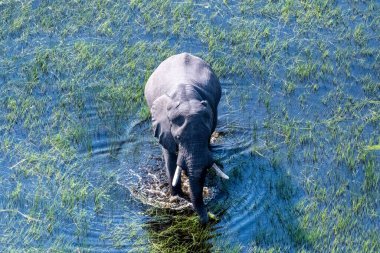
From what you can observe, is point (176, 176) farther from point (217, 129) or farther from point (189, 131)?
point (217, 129)

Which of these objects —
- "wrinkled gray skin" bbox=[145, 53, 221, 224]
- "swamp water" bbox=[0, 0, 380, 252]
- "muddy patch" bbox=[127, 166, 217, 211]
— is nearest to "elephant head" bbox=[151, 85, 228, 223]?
"wrinkled gray skin" bbox=[145, 53, 221, 224]

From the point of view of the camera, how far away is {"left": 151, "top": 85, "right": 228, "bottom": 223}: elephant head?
8047 millimetres

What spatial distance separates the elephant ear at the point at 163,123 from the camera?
8445 mm

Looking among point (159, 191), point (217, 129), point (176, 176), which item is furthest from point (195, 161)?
point (217, 129)

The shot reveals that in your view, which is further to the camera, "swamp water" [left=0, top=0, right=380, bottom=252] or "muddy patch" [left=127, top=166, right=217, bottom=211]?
"muddy patch" [left=127, top=166, right=217, bottom=211]

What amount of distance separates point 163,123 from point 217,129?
1688 mm

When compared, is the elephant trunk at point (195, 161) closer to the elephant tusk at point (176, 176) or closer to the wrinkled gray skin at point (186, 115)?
the wrinkled gray skin at point (186, 115)

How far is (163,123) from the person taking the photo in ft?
27.8

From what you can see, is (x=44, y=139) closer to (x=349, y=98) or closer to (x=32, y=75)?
(x=32, y=75)

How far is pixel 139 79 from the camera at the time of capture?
10.9 m

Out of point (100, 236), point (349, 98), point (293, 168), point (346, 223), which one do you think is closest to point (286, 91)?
point (349, 98)

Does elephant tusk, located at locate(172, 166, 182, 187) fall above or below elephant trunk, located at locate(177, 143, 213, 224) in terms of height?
below

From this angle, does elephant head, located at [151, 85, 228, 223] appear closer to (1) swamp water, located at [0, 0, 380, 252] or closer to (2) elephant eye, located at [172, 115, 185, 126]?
(2) elephant eye, located at [172, 115, 185, 126]

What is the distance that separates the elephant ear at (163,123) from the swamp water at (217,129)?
0.75 metres
